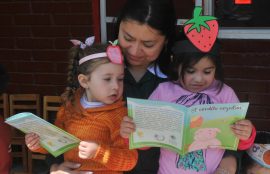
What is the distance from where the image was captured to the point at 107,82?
2.10 metres

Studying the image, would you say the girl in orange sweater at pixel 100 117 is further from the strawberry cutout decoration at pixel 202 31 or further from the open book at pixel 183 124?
the strawberry cutout decoration at pixel 202 31

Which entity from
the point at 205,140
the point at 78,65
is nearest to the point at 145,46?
the point at 78,65

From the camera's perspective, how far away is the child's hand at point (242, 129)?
77.4 inches

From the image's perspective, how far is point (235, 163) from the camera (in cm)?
212

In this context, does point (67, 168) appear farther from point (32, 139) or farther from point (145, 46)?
point (145, 46)

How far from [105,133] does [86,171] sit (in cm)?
20

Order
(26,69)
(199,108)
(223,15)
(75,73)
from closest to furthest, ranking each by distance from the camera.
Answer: (199,108) → (75,73) → (223,15) → (26,69)

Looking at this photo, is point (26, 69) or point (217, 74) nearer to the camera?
point (217, 74)

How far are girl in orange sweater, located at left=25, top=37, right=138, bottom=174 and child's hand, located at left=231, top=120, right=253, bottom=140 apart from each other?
0.48 m

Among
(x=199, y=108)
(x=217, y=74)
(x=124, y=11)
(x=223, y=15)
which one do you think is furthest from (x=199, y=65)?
(x=223, y=15)

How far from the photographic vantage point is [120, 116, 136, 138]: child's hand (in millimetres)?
1997

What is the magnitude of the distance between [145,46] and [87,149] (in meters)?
0.57

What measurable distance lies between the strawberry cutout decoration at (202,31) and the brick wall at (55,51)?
5.63ft

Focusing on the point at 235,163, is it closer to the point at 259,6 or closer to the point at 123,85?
the point at 123,85
